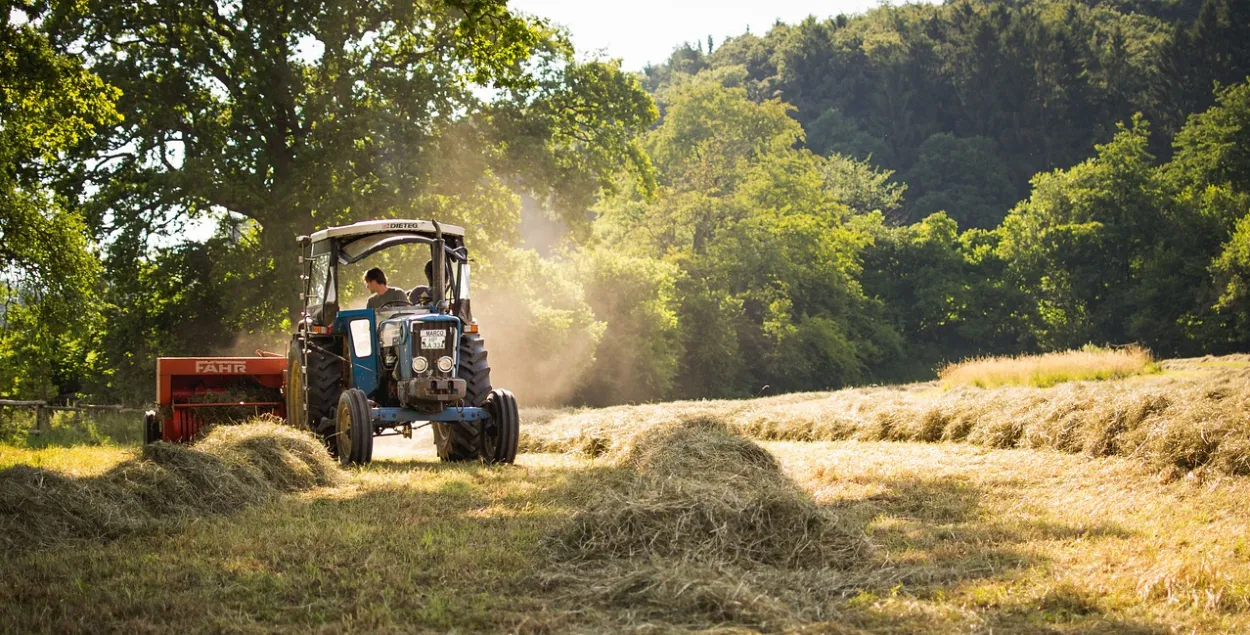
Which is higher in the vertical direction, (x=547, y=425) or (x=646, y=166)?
(x=646, y=166)

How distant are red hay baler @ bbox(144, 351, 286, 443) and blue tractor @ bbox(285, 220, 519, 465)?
2.41 feet

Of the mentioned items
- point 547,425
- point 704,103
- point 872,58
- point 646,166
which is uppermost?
point 872,58

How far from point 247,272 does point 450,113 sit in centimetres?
529

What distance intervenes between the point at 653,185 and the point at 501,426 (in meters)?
16.0

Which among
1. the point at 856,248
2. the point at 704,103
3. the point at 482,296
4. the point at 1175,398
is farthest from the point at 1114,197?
the point at 1175,398

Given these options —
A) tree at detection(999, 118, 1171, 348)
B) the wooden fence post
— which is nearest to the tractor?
the wooden fence post

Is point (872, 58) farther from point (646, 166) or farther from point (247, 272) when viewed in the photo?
point (247, 272)

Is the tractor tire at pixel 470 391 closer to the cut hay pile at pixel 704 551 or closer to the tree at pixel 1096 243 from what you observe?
the cut hay pile at pixel 704 551

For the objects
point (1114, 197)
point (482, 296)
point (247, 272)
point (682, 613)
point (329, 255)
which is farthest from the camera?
point (1114, 197)

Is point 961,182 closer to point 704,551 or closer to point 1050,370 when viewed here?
point 1050,370

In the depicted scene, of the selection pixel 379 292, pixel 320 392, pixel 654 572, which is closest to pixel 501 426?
pixel 320 392

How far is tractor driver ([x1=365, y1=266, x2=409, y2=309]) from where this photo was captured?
38.7 feet

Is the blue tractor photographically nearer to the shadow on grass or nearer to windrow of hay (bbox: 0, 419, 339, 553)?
windrow of hay (bbox: 0, 419, 339, 553)

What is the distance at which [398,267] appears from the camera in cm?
2300
